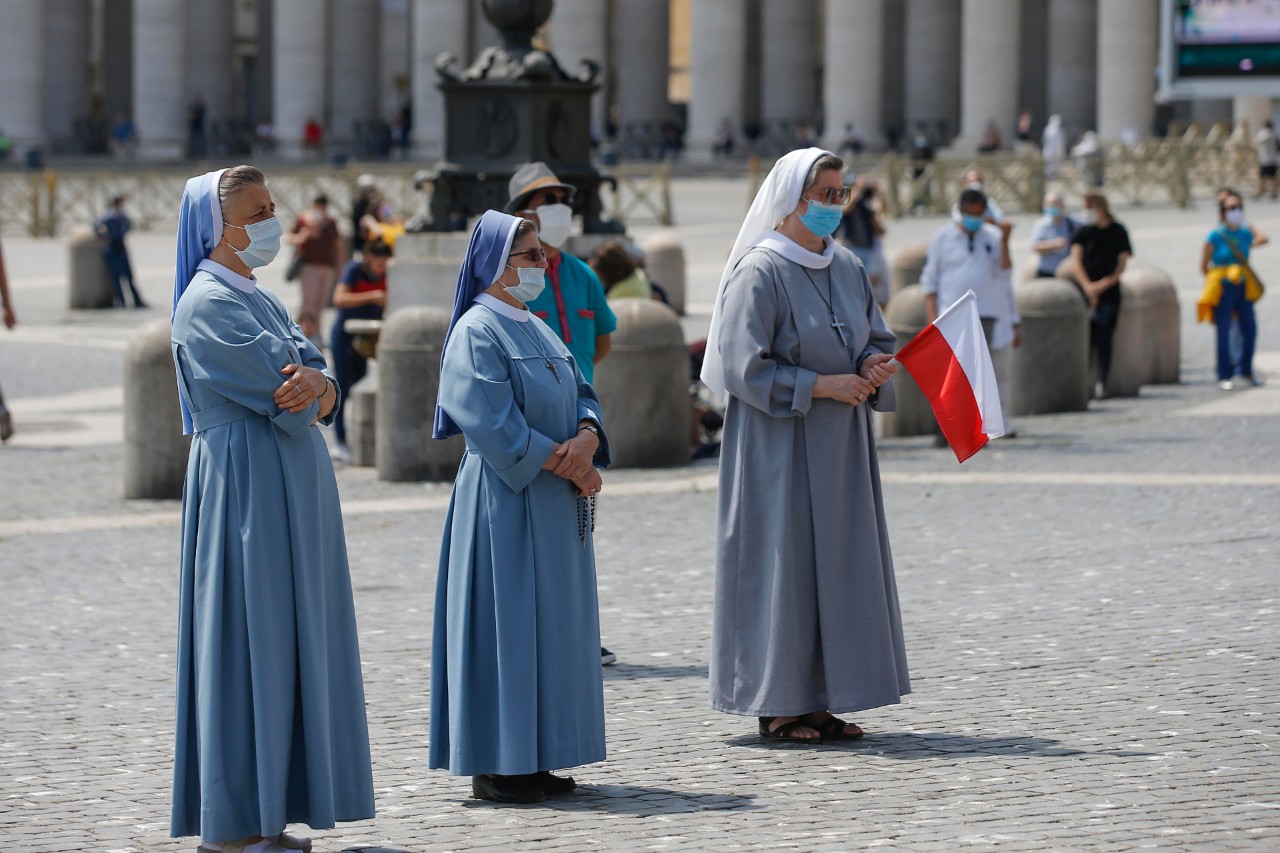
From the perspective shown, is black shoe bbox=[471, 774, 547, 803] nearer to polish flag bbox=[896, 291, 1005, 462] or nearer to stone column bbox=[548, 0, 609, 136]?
polish flag bbox=[896, 291, 1005, 462]

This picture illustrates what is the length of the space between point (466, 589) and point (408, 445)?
766cm

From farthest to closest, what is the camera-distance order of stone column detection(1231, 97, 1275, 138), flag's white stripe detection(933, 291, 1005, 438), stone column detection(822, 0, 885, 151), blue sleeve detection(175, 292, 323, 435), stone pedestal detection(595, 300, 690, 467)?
stone column detection(822, 0, 885, 151) < stone column detection(1231, 97, 1275, 138) < stone pedestal detection(595, 300, 690, 467) < flag's white stripe detection(933, 291, 1005, 438) < blue sleeve detection(175, 292, 323, 435)

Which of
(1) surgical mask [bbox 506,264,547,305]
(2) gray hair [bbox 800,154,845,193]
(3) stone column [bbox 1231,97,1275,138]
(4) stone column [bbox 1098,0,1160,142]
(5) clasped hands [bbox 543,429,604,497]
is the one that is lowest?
(5) clasped hands [bbox 543,429,604,497]

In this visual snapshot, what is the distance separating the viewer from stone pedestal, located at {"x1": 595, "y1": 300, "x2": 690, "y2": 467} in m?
14.2

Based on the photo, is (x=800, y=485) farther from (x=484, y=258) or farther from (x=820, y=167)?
(x=484, y=258)

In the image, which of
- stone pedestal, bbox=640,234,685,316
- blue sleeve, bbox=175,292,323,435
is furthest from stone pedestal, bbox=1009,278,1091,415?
blue sleeve, bbox=175,292,323,435

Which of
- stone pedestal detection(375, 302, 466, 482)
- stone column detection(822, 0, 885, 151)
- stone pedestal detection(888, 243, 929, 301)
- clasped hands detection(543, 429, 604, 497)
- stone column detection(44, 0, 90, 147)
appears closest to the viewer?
clasped hands detection(543, 429, 604, 497)

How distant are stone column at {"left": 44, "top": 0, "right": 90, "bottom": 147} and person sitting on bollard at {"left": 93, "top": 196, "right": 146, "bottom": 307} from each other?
4524 cm

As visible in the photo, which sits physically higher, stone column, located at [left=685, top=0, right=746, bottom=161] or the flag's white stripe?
stone column, located at [left=685, top=0, right=746, bottom=161]

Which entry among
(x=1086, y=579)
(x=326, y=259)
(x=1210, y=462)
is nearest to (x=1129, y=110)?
(x=326, y=259)

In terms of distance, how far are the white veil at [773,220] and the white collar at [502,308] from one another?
3.16ft

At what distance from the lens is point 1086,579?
1020 centimetres

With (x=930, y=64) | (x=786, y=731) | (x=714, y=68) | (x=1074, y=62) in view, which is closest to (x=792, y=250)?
(x=786, y=731)

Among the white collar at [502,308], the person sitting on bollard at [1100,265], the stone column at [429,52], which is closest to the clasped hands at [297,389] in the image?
the white collar at [502,308]
